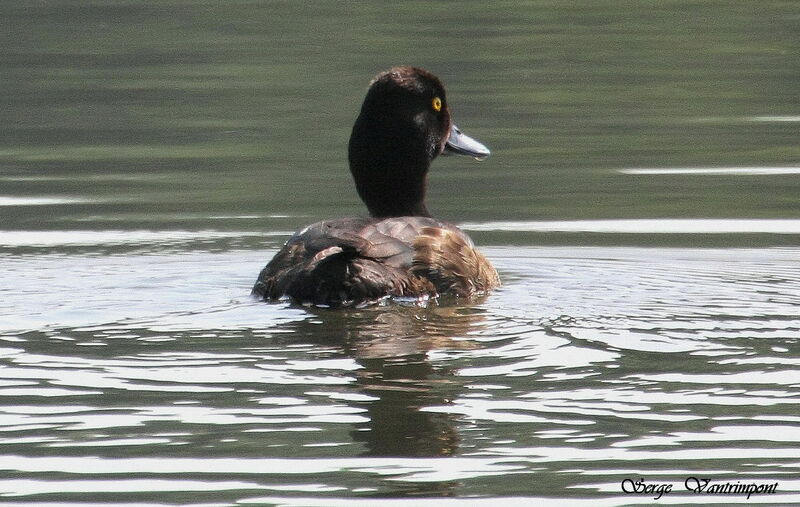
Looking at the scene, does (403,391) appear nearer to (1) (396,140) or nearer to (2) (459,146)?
(1) (396,140)

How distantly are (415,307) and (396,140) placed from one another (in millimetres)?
1622

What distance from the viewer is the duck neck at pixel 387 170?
9.89 m

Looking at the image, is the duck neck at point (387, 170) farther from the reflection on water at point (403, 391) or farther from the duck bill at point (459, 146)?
the reflection on water at point (403, 391)

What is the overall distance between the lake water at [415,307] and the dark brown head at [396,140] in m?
0.80

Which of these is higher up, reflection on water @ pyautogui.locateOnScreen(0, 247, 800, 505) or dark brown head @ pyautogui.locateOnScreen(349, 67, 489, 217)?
dark brown head @ pyautogui.locateOnScreen(349, 67, 489, 217)

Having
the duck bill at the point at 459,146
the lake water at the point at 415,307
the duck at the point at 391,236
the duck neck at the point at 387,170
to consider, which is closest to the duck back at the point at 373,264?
the duck at the point at 391,236

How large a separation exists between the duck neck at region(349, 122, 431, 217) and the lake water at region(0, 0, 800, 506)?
2.44ft

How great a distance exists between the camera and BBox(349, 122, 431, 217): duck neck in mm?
9891

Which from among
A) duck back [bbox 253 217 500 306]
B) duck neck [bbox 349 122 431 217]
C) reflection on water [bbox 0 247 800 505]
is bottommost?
reflection on water [bbox 0 247 800 505]

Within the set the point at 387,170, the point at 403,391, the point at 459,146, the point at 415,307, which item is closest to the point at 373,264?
the point at 415,307

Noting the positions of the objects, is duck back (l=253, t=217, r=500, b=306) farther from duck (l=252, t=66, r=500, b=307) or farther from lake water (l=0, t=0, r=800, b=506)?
lake water (l=0, t=0, r=800, b=506)

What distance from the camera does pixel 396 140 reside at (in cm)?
1000

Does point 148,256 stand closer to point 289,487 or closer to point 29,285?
point 29,285

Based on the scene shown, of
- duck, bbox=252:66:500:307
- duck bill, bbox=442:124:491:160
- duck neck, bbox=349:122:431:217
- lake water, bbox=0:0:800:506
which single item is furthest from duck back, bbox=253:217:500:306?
duck bill, bbox=442:124:491:160
